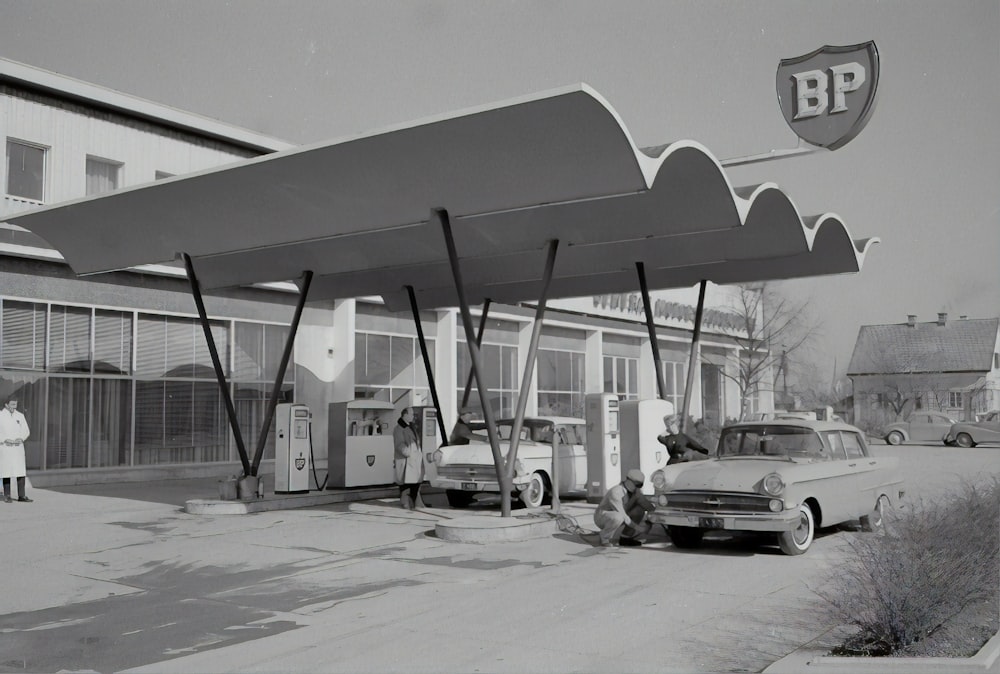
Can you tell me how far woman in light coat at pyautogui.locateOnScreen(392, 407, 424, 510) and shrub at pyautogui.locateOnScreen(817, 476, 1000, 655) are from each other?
8752 mm

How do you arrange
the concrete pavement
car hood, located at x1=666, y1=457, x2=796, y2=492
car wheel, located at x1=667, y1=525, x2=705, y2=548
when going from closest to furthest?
the concrete pavement → car hood, located at x1=666, y1=457, x2=796, y2=492 → car wheel, located at x1=667, y1=525, x2=705, y2=548

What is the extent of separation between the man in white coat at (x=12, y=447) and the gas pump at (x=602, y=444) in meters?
10.4

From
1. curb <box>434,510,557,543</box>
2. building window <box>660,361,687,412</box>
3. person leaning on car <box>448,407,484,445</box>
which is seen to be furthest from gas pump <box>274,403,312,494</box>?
building window <box>660,361,687,412</box>

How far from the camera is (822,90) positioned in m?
17.7

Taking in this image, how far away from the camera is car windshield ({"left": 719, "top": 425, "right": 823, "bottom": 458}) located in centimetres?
1155

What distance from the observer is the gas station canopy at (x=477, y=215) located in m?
10.7

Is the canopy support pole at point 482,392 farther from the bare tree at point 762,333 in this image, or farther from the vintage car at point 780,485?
the bare tree at point 762,333

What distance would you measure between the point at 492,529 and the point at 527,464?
11.5 ft

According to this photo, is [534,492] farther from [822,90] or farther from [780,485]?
[822,90]

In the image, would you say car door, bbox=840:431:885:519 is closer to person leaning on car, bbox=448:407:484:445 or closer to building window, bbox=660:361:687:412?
person leaning on car, bbox=448:407:484:445

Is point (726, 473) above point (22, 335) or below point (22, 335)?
below

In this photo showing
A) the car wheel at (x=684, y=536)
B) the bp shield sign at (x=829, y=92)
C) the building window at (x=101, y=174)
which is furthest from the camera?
the building window at (x=101, y=174)

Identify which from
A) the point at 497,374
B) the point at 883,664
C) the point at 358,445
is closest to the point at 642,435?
the point at 358,445

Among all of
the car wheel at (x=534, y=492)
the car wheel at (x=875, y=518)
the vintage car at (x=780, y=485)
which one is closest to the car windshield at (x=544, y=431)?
the car wheel at (x=534, y=492)
